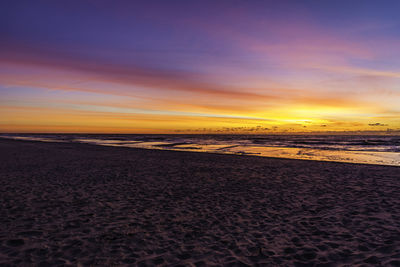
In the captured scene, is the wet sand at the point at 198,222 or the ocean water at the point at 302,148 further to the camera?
the ocean water at the point at 302,148

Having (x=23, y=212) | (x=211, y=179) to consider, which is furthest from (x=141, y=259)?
(x=211, y=179)

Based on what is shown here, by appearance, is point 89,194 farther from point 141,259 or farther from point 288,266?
point 288,266

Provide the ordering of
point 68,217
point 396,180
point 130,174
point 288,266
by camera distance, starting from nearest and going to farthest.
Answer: point 288,266
point 68,217
point 396,180
point 130,174

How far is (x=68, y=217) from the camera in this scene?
780cm

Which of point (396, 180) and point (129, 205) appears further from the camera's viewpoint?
point (396, 180)

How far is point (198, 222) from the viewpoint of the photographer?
7617 mm

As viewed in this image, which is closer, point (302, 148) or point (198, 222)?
point (198, 222)

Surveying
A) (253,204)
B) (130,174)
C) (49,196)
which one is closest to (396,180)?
(253,204)

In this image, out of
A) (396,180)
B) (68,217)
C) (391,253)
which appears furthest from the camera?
(396,180)

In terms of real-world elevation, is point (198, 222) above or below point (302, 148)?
above

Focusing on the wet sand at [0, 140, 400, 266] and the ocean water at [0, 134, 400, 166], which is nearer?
the wet sand at [0, 140, 400, 266]

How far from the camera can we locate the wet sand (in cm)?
556

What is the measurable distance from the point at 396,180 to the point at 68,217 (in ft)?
54.3

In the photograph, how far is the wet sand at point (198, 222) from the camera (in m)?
5.56
